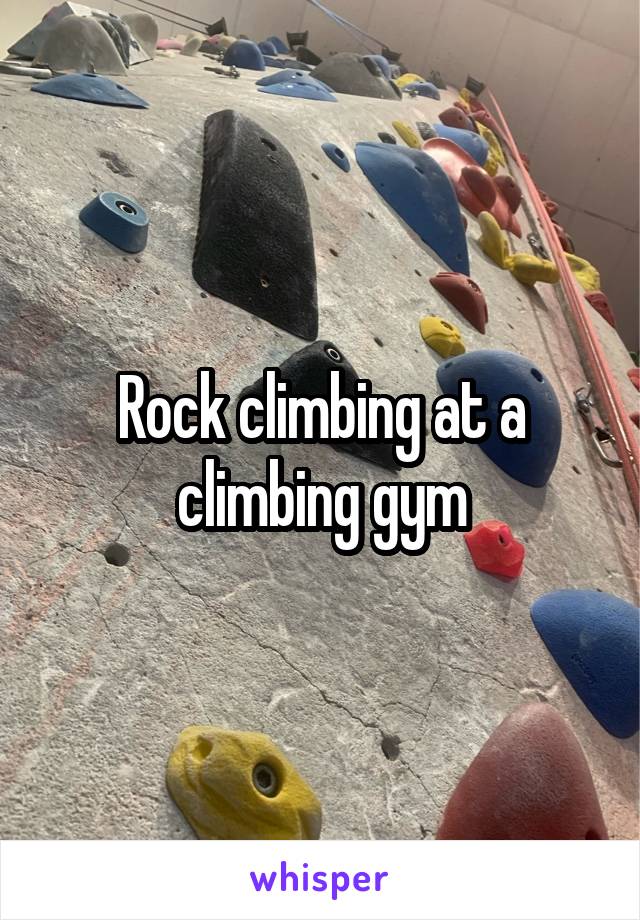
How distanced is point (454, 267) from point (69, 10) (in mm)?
3327

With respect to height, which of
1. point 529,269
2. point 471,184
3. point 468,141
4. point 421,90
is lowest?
point 529,269

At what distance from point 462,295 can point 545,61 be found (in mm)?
6664

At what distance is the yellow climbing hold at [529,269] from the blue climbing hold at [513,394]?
62.2 inches

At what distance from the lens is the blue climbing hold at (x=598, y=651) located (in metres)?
1.64

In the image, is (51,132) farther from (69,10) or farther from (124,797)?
(69,10)

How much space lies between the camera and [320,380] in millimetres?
1789

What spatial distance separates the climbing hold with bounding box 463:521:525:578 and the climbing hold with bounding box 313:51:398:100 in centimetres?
417

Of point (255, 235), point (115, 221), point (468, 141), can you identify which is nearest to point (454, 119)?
point (468, 141)

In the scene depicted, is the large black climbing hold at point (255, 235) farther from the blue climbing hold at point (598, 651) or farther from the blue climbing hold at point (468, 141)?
the blue climbing hold at point (468, 141)

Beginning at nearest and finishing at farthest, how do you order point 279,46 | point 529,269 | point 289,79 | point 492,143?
point 529,269 < point 289,79 < point 492,143 < point 279,46

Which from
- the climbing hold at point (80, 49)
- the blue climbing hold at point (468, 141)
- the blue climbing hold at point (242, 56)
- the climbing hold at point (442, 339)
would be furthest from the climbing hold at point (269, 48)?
the climbing hold at point (442, 339)

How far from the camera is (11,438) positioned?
137 centimetres

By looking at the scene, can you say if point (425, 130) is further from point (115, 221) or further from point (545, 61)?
point (545, 61)

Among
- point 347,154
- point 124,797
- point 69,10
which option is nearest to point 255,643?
point 124,797
